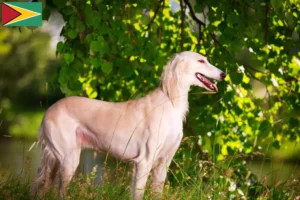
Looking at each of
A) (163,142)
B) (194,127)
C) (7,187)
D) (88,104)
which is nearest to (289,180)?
(163,142)

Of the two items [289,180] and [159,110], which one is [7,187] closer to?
[159,110]

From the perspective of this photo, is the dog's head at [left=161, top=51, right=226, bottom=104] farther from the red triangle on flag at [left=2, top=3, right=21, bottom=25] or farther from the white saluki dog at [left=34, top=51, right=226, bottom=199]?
the red triangle on flag at [left=2, top=3, right=21, bottom=25]

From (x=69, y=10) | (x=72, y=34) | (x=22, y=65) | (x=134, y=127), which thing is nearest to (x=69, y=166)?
(x=134, y=127)

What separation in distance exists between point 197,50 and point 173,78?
2440 millimetres

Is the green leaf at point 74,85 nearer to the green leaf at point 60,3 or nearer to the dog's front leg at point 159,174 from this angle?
the green leaf at point 60,3

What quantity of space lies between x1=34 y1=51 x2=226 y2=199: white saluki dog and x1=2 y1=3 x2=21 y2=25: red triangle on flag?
1138 millimetres

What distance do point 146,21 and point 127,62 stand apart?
53 centimetres

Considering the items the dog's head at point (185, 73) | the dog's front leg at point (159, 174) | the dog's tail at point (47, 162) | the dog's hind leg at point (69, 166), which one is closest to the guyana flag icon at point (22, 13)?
the dog's tail at point (47, 162)

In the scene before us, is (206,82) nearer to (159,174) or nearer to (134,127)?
(134,127)

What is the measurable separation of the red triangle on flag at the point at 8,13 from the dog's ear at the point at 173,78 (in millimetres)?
1474

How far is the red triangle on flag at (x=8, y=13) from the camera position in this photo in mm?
5414

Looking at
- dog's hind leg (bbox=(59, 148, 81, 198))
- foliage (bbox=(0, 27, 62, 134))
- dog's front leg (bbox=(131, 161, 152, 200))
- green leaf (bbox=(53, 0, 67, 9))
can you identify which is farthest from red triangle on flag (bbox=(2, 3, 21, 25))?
foliage (bbox=(0, 27, 62, 134))

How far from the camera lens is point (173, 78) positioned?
14.7 feet

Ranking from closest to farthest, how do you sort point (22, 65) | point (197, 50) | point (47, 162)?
point (47, 162)
point (197, 50)
point (22, 65)
